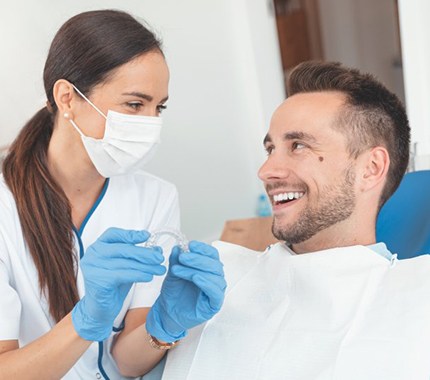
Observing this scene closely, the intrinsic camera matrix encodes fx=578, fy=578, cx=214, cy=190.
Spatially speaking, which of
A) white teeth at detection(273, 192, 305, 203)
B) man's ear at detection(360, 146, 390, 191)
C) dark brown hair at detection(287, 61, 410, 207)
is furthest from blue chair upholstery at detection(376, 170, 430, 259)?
white teeth at detection(273, 192, 305, 203)

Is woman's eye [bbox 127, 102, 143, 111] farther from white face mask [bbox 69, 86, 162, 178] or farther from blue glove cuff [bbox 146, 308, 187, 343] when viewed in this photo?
blue glove cuff [bbox 146, 308, 187, 343]

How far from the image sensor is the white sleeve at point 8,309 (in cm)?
116

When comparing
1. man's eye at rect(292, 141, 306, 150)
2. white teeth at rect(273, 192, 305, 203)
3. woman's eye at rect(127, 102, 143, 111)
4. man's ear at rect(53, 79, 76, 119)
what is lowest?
white teeth at rect(273, 192, 305, 203)

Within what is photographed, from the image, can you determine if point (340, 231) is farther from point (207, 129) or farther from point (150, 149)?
point (207, 129)

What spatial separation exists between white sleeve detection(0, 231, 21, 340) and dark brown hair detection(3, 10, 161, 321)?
0.29ft

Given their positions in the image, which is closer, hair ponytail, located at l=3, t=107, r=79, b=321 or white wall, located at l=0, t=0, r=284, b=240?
hair ponytail, located at l=3, t=107, r=79, b=321

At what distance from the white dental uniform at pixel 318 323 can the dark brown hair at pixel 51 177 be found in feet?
1.04

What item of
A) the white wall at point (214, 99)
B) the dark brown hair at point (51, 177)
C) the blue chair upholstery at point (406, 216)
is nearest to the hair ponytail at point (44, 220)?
the dark brown hair at point (51, 177)

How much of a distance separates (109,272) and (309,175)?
1.61ft

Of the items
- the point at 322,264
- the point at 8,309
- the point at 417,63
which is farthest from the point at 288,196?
the point at 417,63

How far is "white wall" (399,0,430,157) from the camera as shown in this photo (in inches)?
98.2

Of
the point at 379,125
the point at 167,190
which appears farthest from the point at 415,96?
the point at 167,190

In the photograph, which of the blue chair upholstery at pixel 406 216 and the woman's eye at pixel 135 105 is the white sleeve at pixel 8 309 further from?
the blue chair upholstery at pixel 406 216

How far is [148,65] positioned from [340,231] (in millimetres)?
Answer: 567
